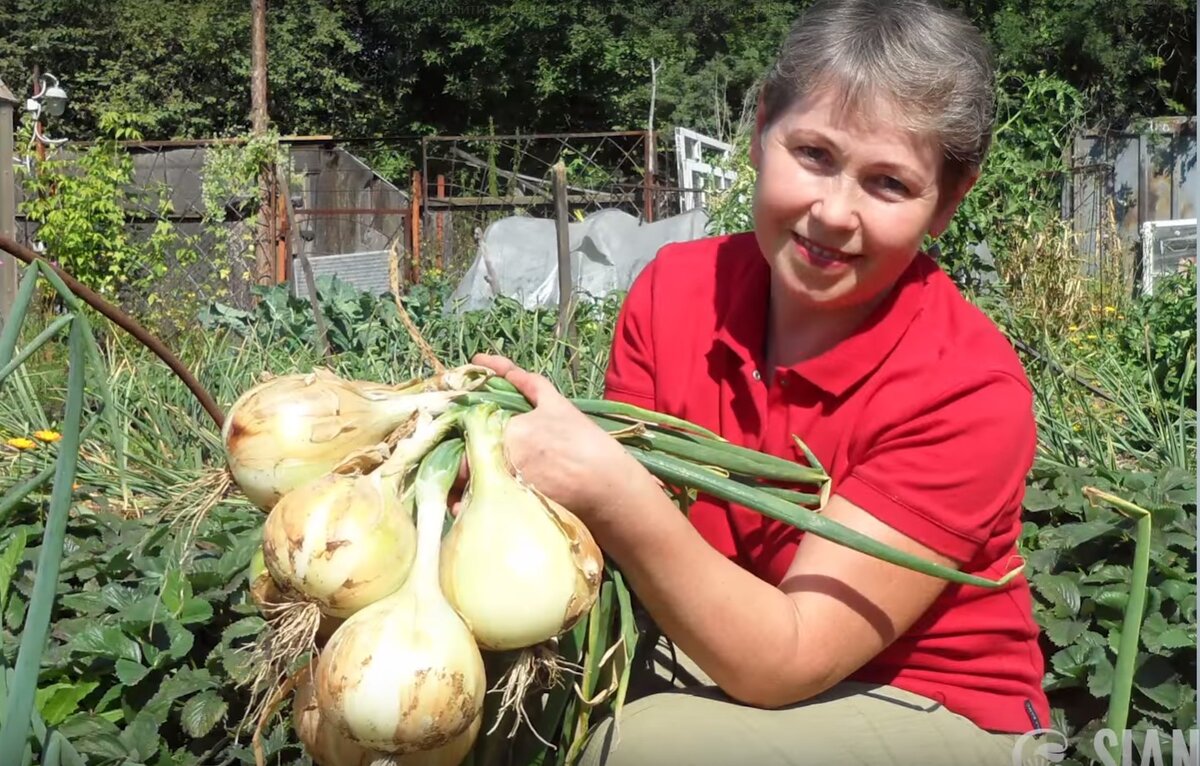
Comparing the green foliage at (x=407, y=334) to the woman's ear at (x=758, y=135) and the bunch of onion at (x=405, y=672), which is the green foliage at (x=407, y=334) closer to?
the woman's ear at (x=758, y=135)

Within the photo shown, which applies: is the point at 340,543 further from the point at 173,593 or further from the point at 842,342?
the point at 173,593

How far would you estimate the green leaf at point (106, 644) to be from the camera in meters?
1.79

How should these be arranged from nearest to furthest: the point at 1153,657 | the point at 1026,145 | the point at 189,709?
the point at 189,709
the point at 1153,657
the point at 1026,145

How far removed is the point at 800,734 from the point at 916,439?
36cm

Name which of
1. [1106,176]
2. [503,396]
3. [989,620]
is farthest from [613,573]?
[1106,176]

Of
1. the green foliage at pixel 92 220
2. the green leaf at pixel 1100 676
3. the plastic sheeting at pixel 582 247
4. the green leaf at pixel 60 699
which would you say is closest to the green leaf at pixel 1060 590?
the green leaf at pixel 1100 676

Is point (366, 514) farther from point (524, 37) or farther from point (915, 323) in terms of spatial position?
point (524, 37)

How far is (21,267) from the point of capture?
8.88 metres

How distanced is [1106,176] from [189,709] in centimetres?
1161

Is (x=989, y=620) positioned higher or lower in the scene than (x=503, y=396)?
lower

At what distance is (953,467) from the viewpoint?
1451 millimetres

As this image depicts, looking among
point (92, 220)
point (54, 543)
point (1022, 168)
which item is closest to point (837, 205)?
Result: point (54, 543)

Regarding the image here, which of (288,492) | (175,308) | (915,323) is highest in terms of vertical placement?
(915,323)

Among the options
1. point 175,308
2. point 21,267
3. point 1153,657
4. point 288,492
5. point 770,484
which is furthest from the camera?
point 175,308
